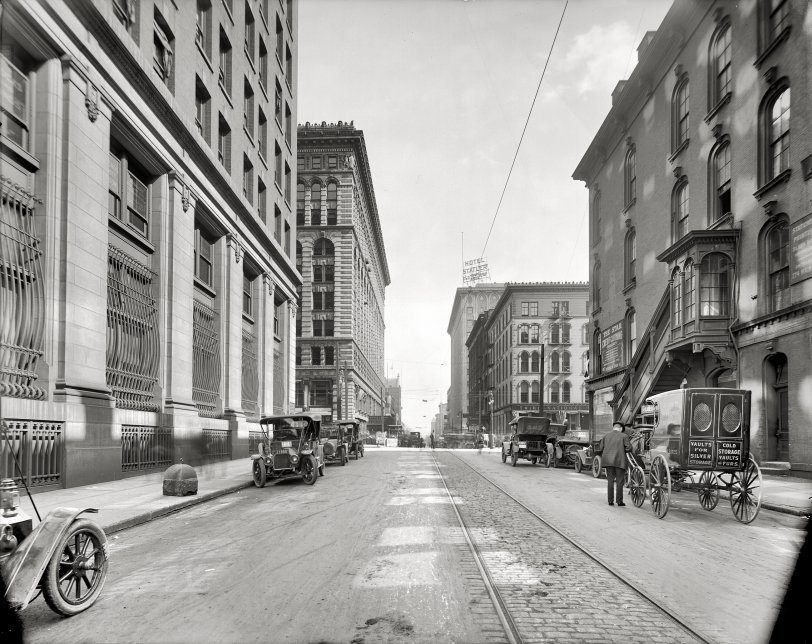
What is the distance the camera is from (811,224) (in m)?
17.1

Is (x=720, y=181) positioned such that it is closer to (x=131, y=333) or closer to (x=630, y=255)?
(x=630, y=255)

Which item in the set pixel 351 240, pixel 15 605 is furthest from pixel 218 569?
pixel 351 240

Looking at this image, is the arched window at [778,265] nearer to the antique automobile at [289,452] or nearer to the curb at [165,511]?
the antique automobile at [289,452]

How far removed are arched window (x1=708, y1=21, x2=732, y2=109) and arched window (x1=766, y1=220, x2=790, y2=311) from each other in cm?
598

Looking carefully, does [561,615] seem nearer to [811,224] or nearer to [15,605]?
[15,605]

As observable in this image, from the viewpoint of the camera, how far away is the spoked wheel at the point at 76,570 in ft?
16.9

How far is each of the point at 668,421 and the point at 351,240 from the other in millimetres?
55534

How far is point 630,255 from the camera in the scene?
3403cm

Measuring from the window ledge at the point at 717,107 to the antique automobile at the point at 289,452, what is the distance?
58.0 ft

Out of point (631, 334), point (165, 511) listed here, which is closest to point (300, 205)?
point (631, 334)

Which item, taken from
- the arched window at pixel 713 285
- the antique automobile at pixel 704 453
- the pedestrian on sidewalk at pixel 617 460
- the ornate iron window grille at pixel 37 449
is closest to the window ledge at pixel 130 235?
the ornate iron window grille at pixel 37 449

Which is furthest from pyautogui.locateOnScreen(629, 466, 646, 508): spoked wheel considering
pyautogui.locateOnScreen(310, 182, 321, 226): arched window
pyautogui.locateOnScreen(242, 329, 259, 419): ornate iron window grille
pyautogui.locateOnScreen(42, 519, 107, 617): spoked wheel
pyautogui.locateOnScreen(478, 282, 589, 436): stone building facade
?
pyautogui.locateOnScreen(478, 282, 589, 436): stone building facade

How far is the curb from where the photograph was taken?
966 cm

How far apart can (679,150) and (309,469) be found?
20.0m
